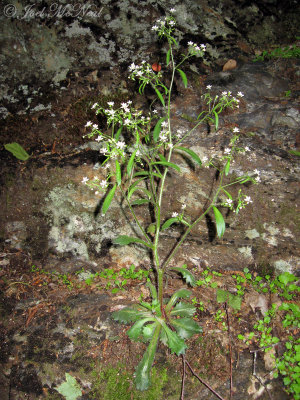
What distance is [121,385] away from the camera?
2291 millimetres

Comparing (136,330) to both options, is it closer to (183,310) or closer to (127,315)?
(127,315)

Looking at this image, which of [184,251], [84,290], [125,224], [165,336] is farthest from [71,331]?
[184,251]

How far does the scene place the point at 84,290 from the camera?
10.5 ft

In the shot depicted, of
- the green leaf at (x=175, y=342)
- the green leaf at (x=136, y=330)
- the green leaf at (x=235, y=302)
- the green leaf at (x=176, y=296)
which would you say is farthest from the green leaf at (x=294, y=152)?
the green leaf at (x=136, y=330)

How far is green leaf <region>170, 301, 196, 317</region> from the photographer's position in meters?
2.62

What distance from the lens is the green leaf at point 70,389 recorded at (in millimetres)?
2254

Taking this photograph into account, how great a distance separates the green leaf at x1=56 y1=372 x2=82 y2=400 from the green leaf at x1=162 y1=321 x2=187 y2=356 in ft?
3.03

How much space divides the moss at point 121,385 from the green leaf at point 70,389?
0.14 meters

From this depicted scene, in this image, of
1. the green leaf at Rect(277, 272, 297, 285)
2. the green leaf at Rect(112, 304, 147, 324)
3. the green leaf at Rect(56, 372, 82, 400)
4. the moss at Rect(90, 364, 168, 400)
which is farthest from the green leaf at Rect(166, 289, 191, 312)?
the green leaf at Rect(277, 272, 297, 285)

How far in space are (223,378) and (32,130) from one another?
3842mm

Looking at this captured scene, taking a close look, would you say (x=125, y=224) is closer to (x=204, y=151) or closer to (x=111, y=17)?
(x=204, y=151)

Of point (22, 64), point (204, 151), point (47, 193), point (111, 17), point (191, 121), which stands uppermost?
point (111, 17)

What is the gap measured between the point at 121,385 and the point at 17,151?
3.12 meters

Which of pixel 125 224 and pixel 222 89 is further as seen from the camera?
pixel 222 89
